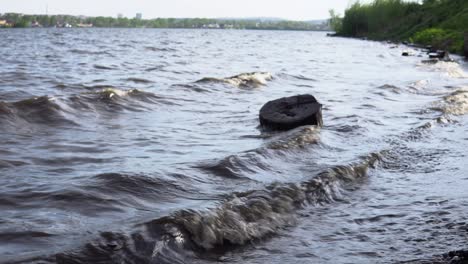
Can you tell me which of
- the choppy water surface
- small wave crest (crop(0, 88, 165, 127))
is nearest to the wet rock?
the choppy water surface

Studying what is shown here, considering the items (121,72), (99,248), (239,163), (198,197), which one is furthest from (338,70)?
(99,248)

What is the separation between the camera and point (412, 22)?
83.4 meters

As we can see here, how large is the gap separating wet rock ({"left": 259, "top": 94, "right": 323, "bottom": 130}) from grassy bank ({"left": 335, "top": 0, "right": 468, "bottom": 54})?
30785mm

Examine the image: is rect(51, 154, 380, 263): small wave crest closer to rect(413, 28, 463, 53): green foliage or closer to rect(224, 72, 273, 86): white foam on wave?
rect(224, 72, 273, 86): white foam on wave

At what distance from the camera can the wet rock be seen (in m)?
11.2

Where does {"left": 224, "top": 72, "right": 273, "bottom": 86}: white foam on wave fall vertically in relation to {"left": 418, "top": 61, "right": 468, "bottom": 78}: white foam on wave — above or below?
below

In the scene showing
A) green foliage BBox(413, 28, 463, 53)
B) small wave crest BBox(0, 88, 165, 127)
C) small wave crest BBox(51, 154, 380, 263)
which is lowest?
small wave crest BBox(0, 88, 165, 127)

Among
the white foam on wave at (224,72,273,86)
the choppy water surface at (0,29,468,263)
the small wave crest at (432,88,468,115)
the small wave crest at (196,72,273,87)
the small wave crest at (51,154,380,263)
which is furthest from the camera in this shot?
the white foam on wave at (224,72,273,86)

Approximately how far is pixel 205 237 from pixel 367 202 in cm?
211

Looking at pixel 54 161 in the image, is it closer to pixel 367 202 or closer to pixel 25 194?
pixel 25 194

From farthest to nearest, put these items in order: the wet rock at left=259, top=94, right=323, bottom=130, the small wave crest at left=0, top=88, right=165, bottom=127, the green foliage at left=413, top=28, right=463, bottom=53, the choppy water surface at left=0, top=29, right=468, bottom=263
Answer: the green foliage at left=413, top=28, right=463, bottom=53 < the small wave crest at left=0, top=88, right=165, bottom=127 < the wet rock at left=259, top=94, right=323, bottom=130 < the choppy water surface at left=0, top=29, right=468, bottom=263

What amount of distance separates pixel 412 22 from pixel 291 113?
3033 inches

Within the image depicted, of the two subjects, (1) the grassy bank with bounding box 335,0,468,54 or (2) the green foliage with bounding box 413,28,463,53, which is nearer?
(2) the green foliage with bounding box 413,28,463,53

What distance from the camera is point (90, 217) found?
18.6 feet
